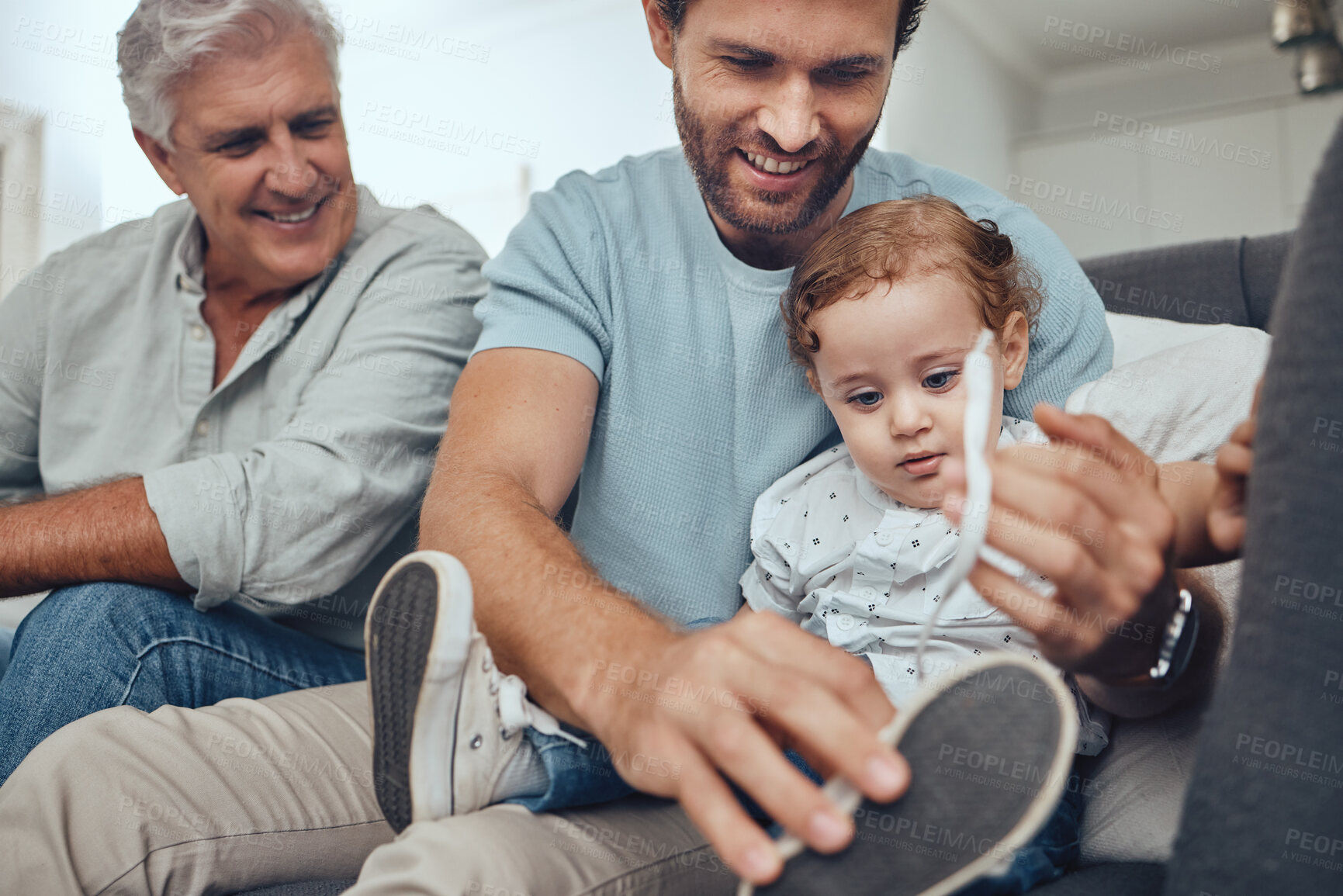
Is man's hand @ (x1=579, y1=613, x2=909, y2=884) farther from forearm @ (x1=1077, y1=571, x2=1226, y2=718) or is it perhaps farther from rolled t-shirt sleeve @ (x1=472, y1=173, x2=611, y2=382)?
rolled t-shirt sleeve @ (x1=472, y1=173, x2=611, y2=382)

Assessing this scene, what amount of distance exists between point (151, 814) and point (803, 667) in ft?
2.04

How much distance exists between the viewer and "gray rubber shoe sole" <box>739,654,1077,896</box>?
52 cm

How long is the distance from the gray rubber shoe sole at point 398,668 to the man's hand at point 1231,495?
513mm

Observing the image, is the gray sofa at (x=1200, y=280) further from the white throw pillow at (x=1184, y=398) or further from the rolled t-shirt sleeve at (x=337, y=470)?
the rolled t-shirt sleeve at (x=337, y=470)

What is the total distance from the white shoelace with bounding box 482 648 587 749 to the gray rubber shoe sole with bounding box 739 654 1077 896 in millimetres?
274

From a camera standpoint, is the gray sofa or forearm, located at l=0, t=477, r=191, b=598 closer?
forearm, located at l=0, t=477, r=191, b=598

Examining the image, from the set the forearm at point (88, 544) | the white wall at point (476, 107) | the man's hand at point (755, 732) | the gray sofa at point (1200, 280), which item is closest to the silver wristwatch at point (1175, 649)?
the man's hand at point (755, 732)

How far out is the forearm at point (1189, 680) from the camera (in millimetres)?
758

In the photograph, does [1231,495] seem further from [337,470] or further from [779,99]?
[337,470]

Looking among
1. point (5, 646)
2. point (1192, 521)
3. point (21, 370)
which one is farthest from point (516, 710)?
point (21, 370)

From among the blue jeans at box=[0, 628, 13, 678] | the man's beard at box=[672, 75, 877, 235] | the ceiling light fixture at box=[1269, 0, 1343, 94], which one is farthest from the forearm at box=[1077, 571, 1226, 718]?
the ceiling light fixture at box=[1269, 0, 1343, 94]

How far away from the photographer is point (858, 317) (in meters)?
1.00

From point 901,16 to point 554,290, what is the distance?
54cm

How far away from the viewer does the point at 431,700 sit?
2.28ft
